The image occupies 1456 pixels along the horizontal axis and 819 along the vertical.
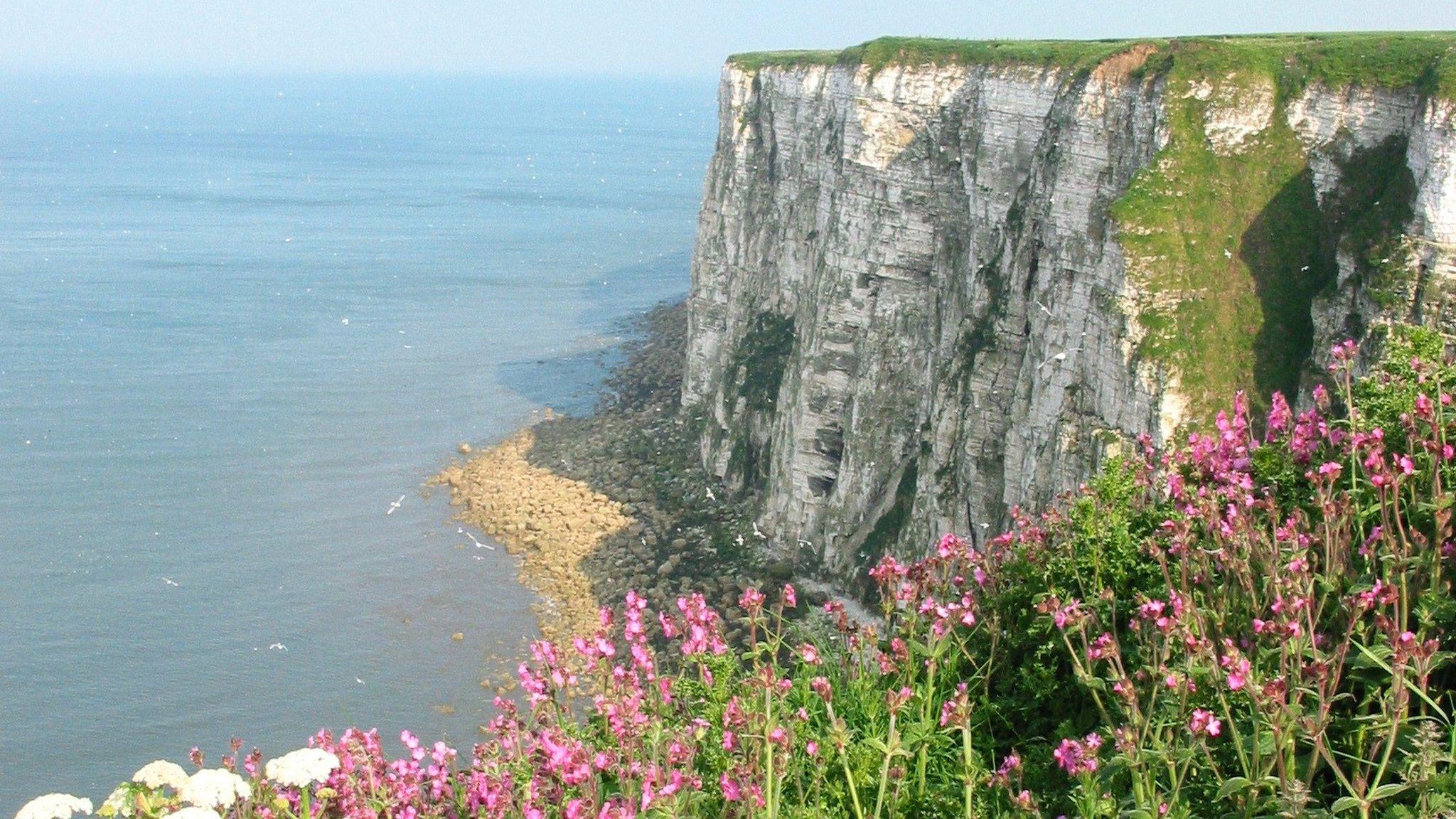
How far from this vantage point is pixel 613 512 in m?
51.7

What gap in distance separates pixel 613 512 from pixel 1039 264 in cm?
2140

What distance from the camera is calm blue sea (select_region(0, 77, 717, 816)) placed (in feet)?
125

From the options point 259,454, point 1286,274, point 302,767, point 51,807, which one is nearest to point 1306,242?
point 1286,274

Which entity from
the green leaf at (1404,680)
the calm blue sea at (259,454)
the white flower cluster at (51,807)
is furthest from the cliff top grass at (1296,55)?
the white flower cluster at (51,807)

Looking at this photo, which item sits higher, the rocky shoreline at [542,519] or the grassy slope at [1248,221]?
the grassy slope at [1248,221]

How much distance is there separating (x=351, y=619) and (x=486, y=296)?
5275 centimetres

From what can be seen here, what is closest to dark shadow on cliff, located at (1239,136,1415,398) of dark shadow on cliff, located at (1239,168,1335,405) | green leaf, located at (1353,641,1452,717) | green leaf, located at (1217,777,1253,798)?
dark shadow on cliff, located at (1239,168,1335,405)

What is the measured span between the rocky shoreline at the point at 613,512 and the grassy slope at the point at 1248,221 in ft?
54.4

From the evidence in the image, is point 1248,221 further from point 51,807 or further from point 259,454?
point 259,454

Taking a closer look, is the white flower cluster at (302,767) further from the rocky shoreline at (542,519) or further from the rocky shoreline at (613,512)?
the rocky shoreline at (613,512)

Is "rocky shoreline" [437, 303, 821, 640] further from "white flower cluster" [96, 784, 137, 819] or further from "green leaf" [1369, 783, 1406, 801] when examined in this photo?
"green leaf" [1369, 783, 1406, 801]

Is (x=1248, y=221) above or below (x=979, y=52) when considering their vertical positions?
below

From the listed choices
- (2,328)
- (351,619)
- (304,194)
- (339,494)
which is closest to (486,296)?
(2,328)

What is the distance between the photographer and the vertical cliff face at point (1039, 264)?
30.4 metres
